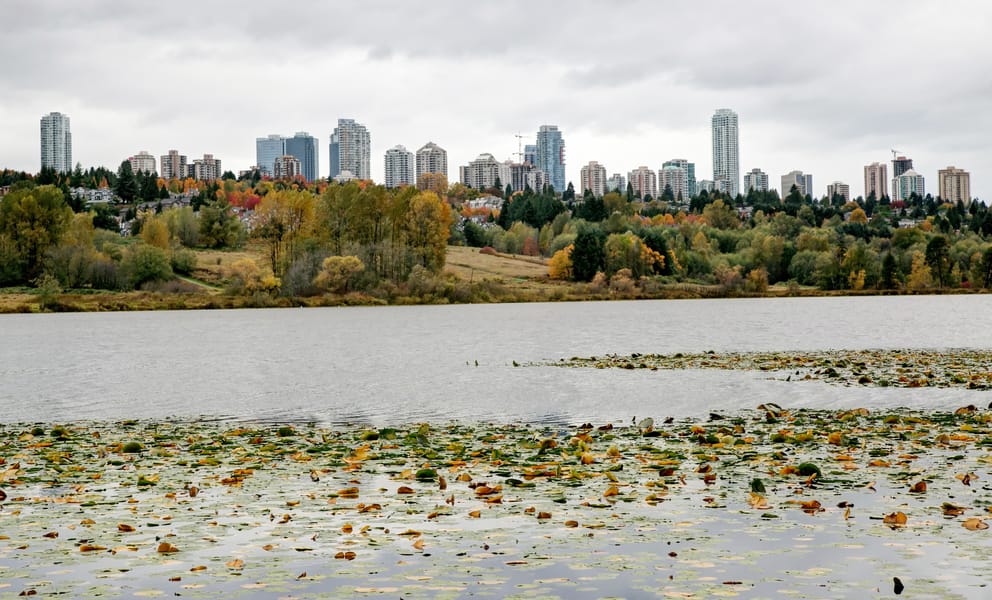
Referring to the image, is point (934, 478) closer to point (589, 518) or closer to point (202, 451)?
point (589, 518)

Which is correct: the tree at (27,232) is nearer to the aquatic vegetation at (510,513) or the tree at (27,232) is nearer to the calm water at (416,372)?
the calm water at (416,372)

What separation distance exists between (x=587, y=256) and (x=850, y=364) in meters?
140

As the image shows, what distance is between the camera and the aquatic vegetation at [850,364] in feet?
105

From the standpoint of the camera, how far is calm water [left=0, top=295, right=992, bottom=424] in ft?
91.5

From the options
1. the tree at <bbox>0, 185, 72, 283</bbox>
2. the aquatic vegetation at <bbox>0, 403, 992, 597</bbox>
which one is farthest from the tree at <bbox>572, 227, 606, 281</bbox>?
the aquatic vegetation at <bbox>0, 403, 992, 597</bbox>

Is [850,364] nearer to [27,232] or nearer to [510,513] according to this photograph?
[510,513]

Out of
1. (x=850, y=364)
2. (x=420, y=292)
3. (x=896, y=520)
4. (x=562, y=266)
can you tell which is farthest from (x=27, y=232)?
(x=896, y=520)

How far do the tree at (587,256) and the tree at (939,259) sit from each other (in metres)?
59.4

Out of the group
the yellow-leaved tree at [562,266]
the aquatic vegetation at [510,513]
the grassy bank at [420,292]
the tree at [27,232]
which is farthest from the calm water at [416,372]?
the yellow-leaved tree at [562,266]

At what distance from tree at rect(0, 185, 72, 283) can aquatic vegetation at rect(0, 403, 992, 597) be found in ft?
425

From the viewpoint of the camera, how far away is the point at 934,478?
48.9 ft

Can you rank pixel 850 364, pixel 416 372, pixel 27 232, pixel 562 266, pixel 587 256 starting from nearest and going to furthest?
pixel 850 364 → pixel 416 372 → pixel 27 232 → pixel 587 256 → pixel 562 266

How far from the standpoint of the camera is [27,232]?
139500 millimetres

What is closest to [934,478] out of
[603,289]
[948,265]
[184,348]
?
[184,348]
